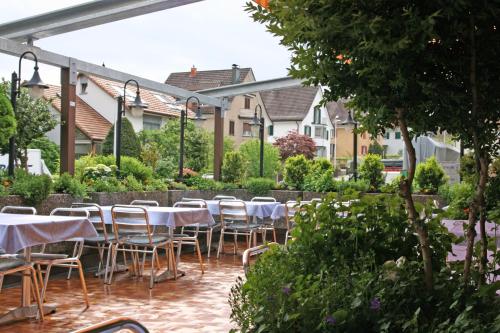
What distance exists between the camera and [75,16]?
8.70 metres

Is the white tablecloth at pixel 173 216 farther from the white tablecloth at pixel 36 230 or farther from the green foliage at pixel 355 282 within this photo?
the green foliage at pixel 355 282

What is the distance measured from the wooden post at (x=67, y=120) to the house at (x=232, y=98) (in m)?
26.3

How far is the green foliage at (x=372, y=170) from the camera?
448 inches

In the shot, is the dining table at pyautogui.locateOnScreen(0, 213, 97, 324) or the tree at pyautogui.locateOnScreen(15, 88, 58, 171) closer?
the dining table at pyautogui.locateOnScreen(0, 213, 97, 324)

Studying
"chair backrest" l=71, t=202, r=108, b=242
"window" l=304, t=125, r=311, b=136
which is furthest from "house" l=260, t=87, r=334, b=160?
"chair backrest" l=71, t=202, r=108, b=242

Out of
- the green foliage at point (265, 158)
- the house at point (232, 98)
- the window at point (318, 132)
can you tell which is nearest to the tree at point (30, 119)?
the green foliage at point (265, 158)

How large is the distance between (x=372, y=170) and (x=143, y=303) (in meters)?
6.70

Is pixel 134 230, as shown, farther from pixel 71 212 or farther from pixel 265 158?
pixel 265 158

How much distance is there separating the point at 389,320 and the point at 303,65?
Result: 3.06 ft

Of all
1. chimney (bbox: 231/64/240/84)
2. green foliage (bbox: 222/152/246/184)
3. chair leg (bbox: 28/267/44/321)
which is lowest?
chair leg (bbox: 28/267/44/321)

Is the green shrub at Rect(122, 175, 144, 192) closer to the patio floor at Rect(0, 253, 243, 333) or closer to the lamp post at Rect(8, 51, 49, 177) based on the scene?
the lamp post at Rect(8, 51, 49, 177)

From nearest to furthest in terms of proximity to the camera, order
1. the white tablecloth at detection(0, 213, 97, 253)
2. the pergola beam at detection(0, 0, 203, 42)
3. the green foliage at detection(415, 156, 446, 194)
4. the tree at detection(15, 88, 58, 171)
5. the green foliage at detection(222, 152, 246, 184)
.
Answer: the white tablecloth at detection(0, 213, 97, 253), the pergola beam at detection(0, 0, 203, 42), the green foliage at detection(415, 156, 446, 194), the green foliage at detection(222, 152, 246, 184), the tree at detection(15, 88, 58, 171)

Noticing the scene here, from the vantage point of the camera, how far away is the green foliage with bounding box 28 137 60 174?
2216 cm

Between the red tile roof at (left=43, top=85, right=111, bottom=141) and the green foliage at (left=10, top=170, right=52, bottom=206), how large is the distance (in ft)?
69.6
